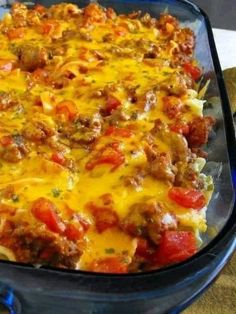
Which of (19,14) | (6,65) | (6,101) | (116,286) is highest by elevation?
(116,286)

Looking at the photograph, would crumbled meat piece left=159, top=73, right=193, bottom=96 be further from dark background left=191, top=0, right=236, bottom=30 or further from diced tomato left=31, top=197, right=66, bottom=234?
dark background left=191, top=0, right=236, bottom=30

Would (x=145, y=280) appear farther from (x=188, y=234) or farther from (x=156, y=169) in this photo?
(x=156, y=169)

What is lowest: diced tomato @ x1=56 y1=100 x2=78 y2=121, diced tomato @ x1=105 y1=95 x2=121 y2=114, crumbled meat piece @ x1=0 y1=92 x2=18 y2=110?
crumbled meat piece @ x1=0 y1=92 x2=18 y2=110

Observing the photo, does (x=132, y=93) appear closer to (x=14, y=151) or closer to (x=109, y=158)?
(x=109, y=158)

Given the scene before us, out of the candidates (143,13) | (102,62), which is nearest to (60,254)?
(102,62)

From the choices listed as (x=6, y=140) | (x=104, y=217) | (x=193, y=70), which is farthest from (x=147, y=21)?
(x=104, y=217)

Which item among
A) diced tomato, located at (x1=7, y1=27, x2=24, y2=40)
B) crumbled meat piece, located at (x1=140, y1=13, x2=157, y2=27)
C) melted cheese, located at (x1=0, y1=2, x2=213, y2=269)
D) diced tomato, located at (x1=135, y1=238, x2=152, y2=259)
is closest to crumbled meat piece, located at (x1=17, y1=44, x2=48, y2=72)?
melted cheese, located at (x1=0, y1=2, x2=213, y2=269)

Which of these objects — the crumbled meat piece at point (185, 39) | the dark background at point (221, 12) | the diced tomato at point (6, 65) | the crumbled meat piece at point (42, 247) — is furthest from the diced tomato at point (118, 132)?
the dark background at point (221, 12)
